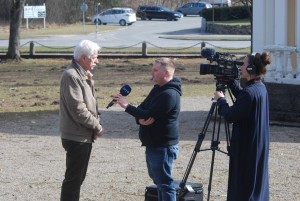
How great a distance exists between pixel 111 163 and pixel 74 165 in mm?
3828

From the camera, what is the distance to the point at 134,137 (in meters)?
14.3

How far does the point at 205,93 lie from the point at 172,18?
5028 centimetres

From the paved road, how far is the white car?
0.77 metres

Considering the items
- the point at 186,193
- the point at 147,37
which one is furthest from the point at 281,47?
the point at 147,37

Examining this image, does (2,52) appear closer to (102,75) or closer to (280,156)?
(102,75)

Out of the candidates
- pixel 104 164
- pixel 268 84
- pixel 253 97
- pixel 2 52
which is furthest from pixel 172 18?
pixel 253 97

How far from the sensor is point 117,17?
6594 centimetres

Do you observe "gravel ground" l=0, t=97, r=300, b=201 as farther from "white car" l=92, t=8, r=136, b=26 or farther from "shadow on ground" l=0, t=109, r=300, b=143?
"white car" l=92, t=8, r=136, b=26

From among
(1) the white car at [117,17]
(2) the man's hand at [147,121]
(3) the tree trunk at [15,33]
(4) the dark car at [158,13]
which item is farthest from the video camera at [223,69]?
(4) the dark car at [158,13]

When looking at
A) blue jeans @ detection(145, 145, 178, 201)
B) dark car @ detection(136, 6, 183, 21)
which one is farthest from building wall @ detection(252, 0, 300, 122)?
dark car @ detection(136, 6, 183, 21)

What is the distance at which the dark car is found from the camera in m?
71.0

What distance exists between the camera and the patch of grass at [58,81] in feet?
65.4

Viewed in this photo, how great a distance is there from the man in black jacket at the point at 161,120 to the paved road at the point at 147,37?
105 feet

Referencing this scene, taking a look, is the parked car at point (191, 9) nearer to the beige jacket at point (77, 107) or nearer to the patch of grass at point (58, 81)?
the patch of grass at point (58, 81)
